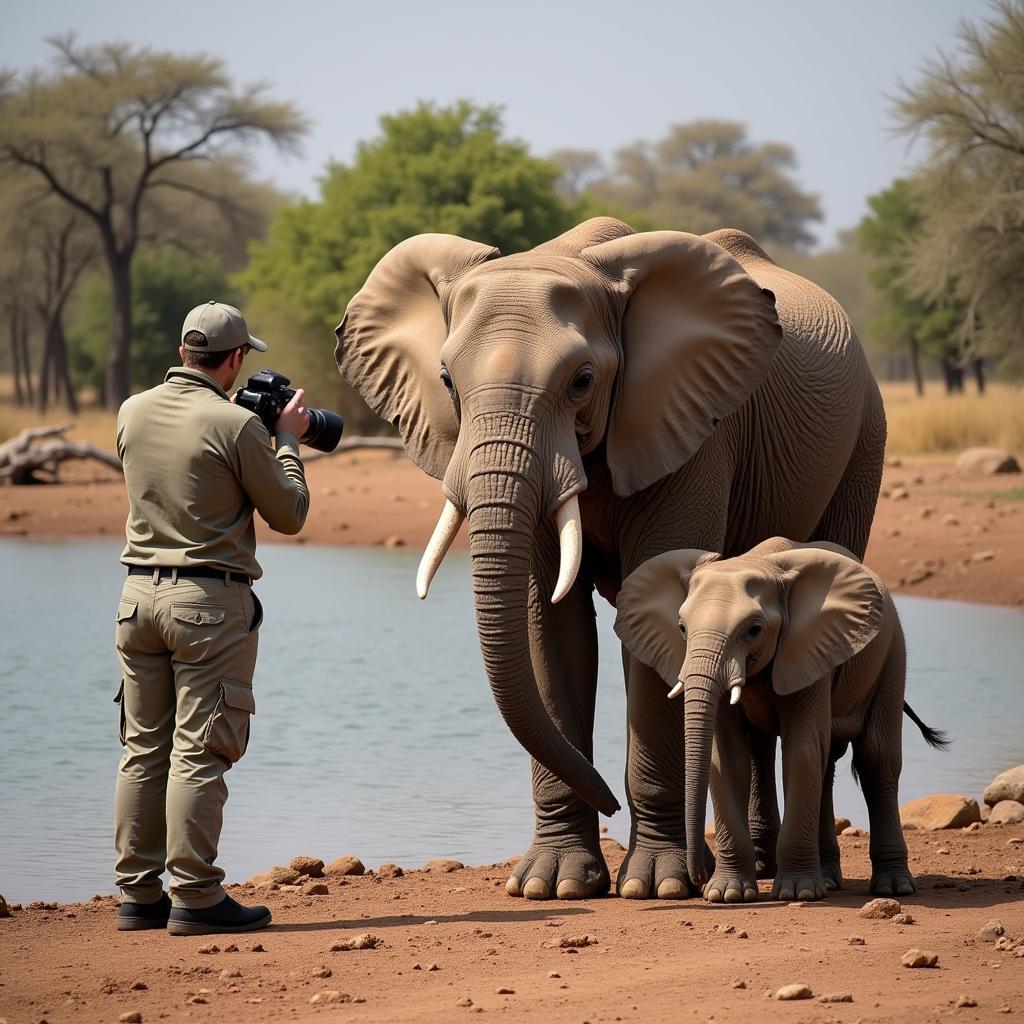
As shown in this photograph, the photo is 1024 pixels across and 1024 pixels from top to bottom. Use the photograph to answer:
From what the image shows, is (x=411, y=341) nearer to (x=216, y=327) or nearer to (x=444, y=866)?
(x=216, y=327)

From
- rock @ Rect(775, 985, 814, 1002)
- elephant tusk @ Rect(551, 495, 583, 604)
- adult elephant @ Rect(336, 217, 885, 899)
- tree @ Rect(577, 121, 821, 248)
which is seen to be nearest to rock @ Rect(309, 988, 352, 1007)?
rock @ Rect(775, 985, 814, 1002)

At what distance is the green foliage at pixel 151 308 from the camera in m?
52.8

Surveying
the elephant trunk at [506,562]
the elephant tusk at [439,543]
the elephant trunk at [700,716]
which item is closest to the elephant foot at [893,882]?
the elephant trunk at [700,716]

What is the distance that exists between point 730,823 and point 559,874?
71 centimetres

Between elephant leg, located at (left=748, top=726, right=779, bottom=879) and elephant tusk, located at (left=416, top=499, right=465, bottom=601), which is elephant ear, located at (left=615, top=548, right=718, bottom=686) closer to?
elephant tusk, located at (left=416, top=499, right=465, bottom=601)

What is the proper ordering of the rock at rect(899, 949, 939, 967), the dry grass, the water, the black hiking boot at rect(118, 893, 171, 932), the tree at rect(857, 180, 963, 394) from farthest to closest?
the tree at rect(857, 180, 963, 394), the dry grass, the water, the black hiking boot at rect(118, 893, 171, 932), the rock at rect(899, 949, 939, 967)

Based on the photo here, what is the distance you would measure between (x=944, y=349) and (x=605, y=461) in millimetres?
45284

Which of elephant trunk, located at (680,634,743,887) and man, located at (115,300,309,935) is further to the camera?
elephant trunk, located at (680,634,743,887)

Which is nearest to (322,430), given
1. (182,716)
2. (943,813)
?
(182,716)

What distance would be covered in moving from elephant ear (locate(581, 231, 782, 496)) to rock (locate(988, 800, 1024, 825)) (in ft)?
8.79

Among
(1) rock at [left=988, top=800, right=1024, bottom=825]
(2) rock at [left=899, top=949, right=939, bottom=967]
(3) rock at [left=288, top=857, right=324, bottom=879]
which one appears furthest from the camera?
(1) rock at [left=988, top=800, right=1024, bottom=825]

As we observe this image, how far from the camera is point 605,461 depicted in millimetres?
6305

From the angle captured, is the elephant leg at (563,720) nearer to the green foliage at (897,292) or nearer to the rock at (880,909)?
the rock at (880,909)

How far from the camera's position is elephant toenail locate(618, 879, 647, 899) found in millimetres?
6285
